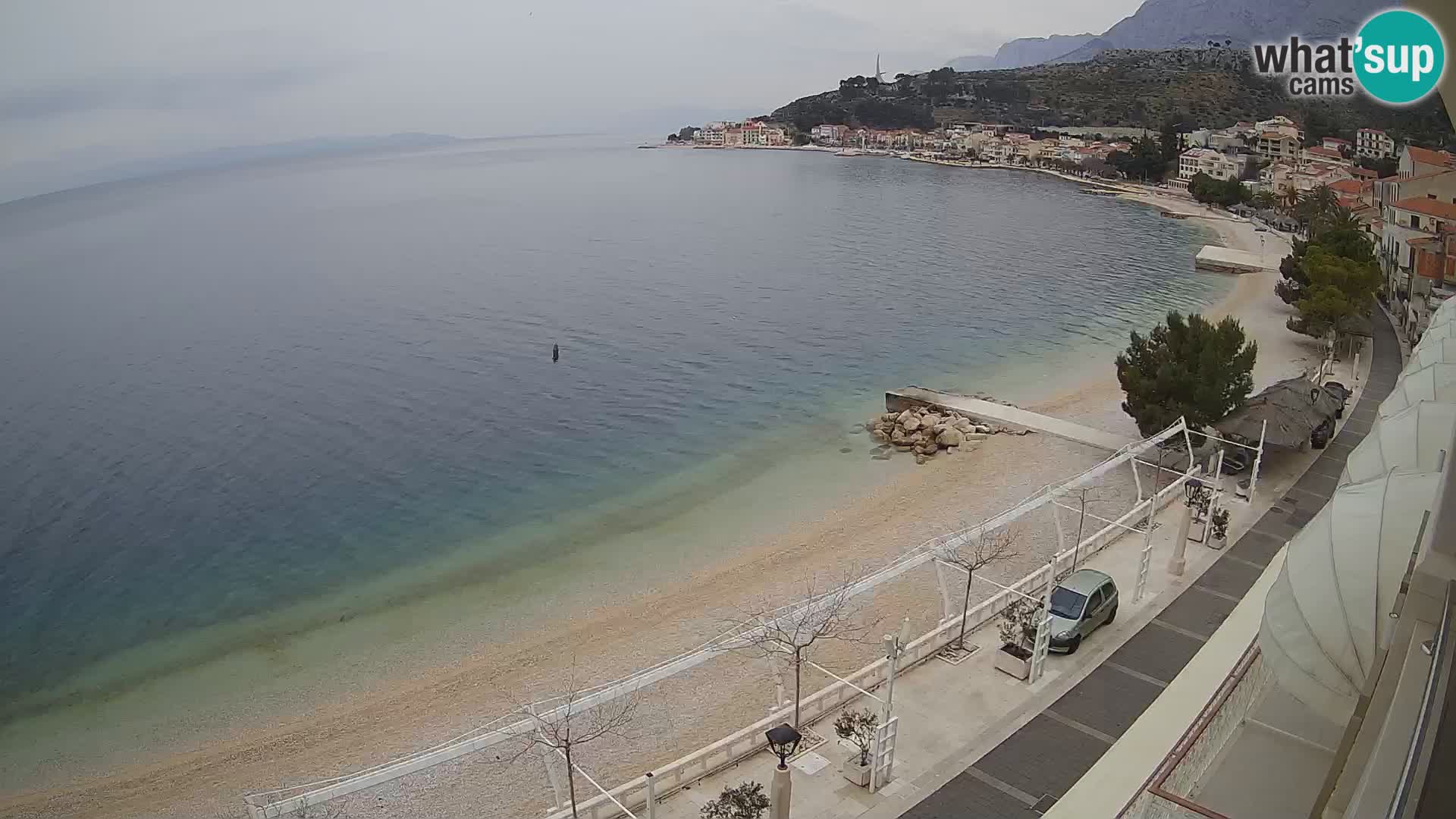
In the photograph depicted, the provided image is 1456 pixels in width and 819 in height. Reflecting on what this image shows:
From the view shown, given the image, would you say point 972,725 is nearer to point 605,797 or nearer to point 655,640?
point 605,797

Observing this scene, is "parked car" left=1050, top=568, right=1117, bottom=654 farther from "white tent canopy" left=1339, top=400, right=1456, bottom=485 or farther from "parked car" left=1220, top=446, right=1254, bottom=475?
"parked car" left=1220, top=446, right=1254, bottom=475

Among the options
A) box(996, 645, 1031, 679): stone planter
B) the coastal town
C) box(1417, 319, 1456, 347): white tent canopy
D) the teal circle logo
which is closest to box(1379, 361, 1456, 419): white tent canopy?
box(1417, 319, 1456, 347): white tent canopy

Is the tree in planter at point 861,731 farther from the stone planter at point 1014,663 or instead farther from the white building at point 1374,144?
the white building at point 1374,144

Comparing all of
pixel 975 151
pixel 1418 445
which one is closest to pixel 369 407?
pixel 1418 445

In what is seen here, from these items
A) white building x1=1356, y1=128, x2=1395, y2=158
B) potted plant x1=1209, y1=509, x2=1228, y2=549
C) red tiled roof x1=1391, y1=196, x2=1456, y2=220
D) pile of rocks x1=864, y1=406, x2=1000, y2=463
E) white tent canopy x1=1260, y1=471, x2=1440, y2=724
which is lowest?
pile of rocks x1=864, y1=406, x2=1000, y2=463

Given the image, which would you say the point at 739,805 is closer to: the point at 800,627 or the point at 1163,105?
the point at 800,627
